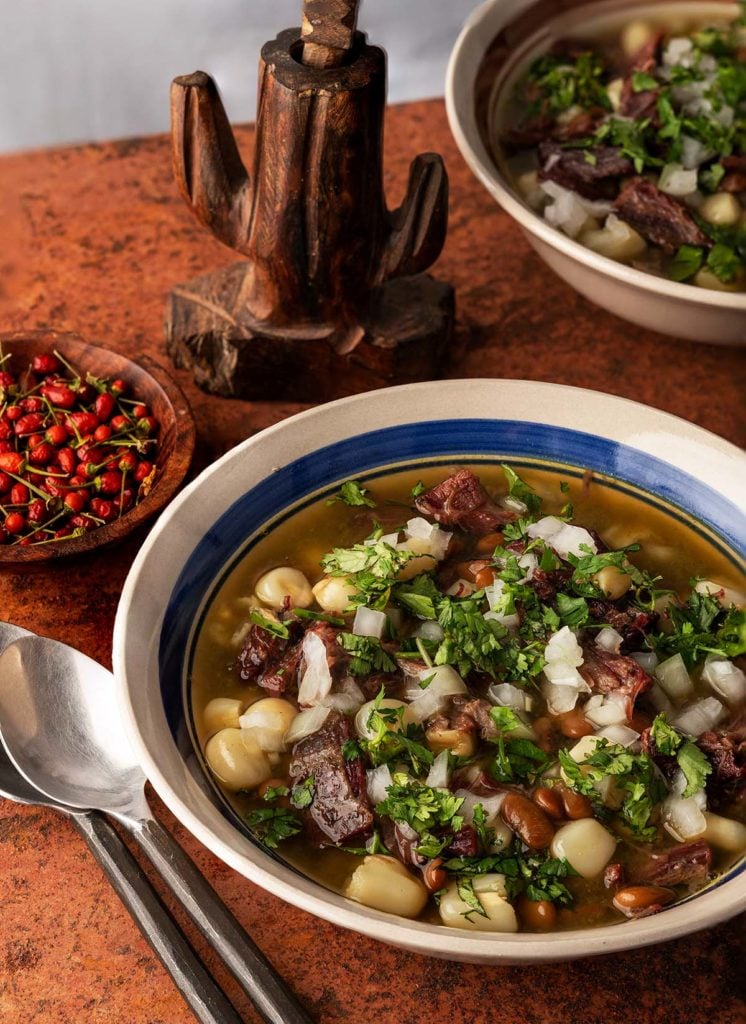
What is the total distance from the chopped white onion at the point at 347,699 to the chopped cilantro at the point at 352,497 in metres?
0.47

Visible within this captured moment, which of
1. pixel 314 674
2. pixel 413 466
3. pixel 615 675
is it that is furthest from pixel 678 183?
pixel 314 674

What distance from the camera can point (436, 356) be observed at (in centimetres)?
321

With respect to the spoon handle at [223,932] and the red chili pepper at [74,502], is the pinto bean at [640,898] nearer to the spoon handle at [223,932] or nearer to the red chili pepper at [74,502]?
the spoon handle at [223,932]

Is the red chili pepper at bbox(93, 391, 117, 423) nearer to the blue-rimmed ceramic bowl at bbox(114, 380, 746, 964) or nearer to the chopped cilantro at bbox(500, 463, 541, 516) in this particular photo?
the blue-rimmed ceramic bowl at bbox(114, 380, 746, 964)

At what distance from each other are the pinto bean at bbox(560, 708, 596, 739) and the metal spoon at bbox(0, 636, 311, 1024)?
72 cm

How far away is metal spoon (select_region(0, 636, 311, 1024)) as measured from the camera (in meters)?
2.21

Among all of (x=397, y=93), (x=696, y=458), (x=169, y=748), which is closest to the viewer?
(x=169, y=748)

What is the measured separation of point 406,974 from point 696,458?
1248mm

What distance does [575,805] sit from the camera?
2.15 meters

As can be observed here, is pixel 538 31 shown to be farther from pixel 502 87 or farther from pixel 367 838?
pixel 367 838

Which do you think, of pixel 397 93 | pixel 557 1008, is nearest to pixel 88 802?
pixel 557 1008

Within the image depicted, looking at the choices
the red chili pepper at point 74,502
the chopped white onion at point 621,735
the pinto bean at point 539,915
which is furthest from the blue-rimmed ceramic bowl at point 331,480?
the red chili pepper at point 74,502

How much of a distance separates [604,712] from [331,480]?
82 centimetres

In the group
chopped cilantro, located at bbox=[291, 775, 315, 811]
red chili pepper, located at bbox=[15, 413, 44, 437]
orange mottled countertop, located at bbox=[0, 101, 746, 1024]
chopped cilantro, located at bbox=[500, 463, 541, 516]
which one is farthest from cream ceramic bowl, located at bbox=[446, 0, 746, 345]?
chopped cilantro, located at bbox=[291, 775, 315, 811]
